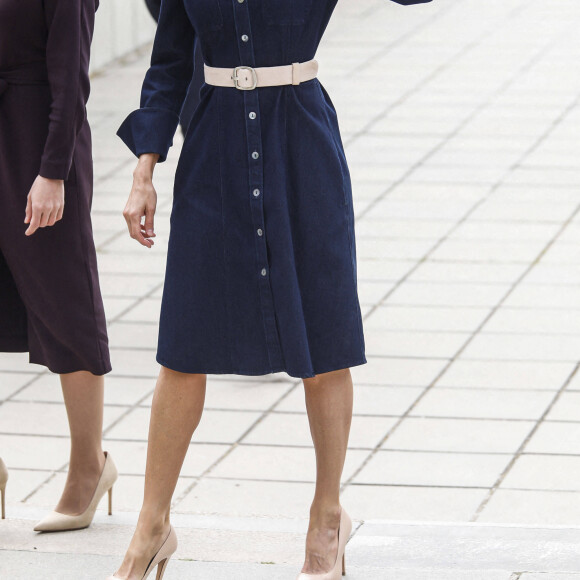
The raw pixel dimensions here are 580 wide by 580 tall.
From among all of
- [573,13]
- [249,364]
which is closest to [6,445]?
[249,364]

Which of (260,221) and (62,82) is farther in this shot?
(62,82)

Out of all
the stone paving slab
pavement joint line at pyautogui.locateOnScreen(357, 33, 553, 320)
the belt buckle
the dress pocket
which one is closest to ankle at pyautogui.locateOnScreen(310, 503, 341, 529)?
the stone paving slab

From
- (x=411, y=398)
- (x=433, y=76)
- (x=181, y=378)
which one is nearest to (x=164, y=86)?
(x=181, y=378)

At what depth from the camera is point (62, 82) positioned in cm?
337

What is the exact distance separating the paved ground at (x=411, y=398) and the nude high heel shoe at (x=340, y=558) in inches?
3.4

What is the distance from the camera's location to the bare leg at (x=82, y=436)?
3.68m

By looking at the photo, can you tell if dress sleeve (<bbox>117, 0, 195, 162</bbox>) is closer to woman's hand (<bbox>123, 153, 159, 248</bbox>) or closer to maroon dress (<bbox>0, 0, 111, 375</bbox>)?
woman's hand (<bbox>123, 153, 159, 248</bbox>)

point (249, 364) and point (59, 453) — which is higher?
point (249, 364)

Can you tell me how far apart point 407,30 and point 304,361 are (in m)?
10.0

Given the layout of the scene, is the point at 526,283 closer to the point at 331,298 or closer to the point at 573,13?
the point at 331,298

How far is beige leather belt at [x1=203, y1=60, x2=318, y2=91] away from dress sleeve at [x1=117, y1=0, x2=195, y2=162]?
166mm

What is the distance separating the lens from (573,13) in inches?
517

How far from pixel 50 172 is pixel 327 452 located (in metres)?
0.96

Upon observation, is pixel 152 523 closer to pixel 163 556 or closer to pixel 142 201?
pixel 163 556
